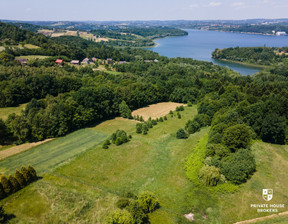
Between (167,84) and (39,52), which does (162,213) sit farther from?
(39,52)

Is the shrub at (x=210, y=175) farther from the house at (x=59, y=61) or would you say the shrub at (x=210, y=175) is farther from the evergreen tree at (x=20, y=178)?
the house at (x=59, y=61)

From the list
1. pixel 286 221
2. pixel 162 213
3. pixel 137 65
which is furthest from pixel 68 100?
pixel 137 65

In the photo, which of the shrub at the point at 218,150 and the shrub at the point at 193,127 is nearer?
the shrub at the point at 218,150

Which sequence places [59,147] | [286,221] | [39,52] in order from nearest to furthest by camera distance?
1. [286,221]
2. [59,147]
3. [39,52]

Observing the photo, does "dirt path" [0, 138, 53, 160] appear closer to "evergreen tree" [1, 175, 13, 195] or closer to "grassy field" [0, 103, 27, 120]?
"evergreen tree" [1, 175, 13, 195]

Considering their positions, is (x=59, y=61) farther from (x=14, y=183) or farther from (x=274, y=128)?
(x=274, y=128)

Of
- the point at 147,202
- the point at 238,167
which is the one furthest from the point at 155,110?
the point at 147,202

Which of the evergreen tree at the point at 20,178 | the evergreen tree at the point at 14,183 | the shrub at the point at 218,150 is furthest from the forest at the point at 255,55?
the evergreen tree at the point at 14,183
